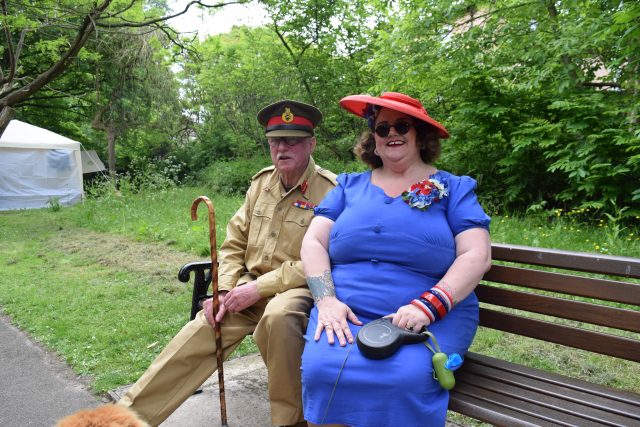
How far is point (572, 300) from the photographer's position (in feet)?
7.39

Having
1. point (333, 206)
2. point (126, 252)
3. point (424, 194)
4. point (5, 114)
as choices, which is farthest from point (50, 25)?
point (424, 194)

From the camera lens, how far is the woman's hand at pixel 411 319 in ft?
6.71

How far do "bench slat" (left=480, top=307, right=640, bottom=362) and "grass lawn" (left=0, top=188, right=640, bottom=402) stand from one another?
3.38 ft

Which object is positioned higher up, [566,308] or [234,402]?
[566,308]

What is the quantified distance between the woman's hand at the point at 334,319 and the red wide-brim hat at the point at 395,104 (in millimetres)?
920

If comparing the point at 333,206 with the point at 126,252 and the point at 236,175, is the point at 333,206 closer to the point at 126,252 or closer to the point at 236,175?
the point at 126,252

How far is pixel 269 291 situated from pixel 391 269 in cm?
72

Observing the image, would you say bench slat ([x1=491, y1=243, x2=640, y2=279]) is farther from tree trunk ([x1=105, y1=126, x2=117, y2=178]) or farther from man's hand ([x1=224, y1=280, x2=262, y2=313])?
tree trunk ([x1=105, y1=126, x2=117, y2=178])

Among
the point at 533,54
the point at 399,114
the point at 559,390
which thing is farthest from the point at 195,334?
the point at 533,54

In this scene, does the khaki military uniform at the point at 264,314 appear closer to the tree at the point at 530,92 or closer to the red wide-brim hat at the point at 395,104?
the red wide-brim hat at the point at 395,104

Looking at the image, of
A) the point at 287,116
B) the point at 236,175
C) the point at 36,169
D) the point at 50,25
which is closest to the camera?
the point at 287,116

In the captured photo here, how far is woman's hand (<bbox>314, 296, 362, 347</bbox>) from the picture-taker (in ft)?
6.86

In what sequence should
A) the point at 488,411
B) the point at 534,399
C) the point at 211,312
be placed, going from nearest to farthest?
the point at 488,411
the point at 534,399
the point at 211,312

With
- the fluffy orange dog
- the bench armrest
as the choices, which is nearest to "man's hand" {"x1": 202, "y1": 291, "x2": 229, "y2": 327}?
the bench armrest
